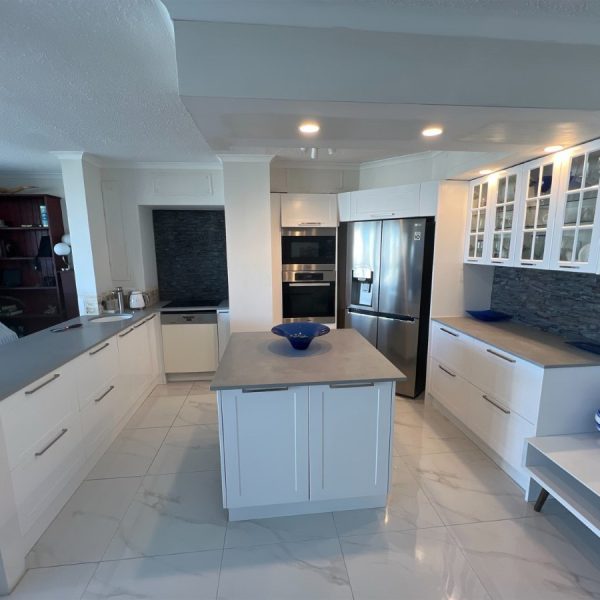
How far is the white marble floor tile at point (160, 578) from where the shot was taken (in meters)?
1.36

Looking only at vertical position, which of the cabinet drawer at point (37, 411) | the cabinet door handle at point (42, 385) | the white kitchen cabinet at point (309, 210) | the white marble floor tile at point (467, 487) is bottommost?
the white marble floor tile at point (467, 487)

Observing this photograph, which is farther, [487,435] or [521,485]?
[487,435]

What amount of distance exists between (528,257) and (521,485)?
59.3 inches

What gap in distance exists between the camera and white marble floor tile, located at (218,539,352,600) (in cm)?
136

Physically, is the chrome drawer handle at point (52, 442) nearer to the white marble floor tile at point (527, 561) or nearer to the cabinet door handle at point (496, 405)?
the white marble floor tile at point (527, 561)

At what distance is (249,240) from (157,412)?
186cm

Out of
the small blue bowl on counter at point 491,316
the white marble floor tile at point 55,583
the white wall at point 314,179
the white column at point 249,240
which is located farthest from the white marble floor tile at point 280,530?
the white wall at point 314,179

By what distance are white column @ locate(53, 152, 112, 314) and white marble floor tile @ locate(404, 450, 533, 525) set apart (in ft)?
10.6

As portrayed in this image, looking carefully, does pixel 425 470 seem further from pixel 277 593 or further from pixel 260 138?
pixel 260 138

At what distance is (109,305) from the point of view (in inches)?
126

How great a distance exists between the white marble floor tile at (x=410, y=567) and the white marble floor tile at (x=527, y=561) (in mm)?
77

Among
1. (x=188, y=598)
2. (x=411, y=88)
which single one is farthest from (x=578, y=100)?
(x=188, y=598)

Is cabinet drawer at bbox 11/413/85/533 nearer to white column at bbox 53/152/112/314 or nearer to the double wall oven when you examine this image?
white column at bbox 53/152/112/314

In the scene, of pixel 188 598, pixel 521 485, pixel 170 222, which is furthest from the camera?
pixel 170 222
